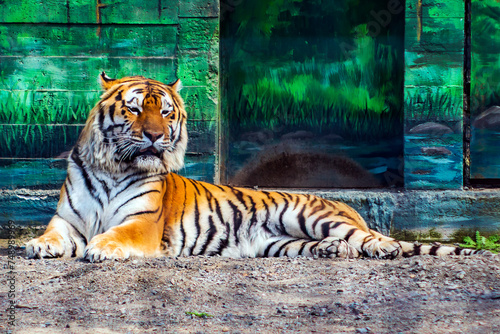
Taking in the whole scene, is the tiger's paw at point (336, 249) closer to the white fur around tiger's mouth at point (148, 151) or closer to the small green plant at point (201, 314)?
the white fur around tiger's mouth at point (148, 151)

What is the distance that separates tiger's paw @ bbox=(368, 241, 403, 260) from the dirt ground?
0.17 m

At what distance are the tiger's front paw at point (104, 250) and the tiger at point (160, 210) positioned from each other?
16 millimetres

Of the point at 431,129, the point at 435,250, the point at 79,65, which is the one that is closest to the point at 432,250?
the point at 435,250

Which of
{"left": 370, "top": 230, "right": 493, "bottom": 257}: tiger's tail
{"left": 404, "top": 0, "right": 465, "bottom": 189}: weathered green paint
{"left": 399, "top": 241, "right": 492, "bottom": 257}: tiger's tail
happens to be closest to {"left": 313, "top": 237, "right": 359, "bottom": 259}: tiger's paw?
{"left": 370, "top": 230, "right": 493, "bottom": 257}: tiger's tail

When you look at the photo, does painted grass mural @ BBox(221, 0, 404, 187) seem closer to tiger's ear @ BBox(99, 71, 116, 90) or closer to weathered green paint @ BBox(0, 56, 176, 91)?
weathered green paint @ BBox(0, 56, 176, 91)

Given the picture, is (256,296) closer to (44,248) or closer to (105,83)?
(44,248)

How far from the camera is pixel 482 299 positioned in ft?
10.5

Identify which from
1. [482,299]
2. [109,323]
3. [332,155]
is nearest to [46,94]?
[332,155]

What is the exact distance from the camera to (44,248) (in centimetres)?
420

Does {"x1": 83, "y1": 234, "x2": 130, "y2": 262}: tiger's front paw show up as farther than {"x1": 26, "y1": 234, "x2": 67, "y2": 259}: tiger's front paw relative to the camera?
No

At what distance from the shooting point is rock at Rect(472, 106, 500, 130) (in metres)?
5.57

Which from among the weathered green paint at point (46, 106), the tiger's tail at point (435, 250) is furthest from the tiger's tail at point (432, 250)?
the weathered green paint at point (46, 106)

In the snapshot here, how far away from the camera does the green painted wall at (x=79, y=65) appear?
550 cm

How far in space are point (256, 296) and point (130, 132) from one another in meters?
1.85
